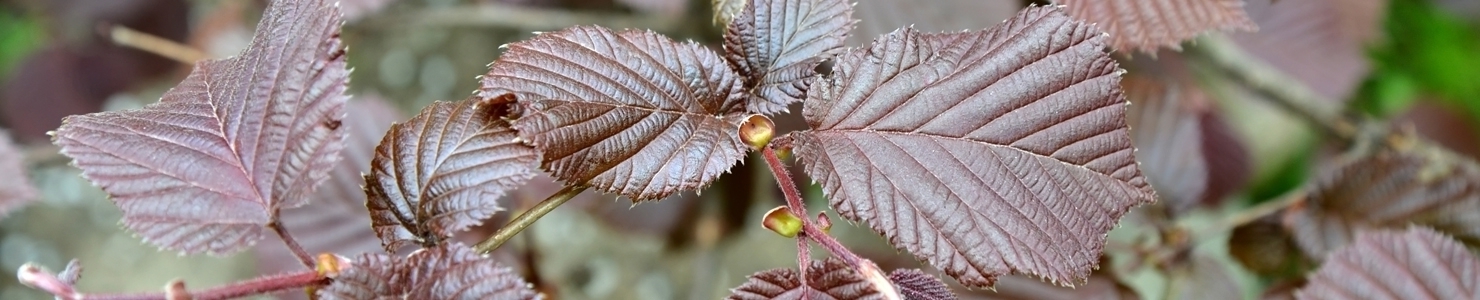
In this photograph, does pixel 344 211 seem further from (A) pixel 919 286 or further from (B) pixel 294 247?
(A) pixel 919 286

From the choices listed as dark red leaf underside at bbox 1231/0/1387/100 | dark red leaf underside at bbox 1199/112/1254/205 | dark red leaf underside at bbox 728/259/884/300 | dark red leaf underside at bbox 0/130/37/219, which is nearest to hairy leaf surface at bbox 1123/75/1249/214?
dark red leaf underside at bbox 1199/112/1254/205

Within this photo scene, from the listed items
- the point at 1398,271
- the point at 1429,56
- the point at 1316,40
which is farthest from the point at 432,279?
the point at 1429,56

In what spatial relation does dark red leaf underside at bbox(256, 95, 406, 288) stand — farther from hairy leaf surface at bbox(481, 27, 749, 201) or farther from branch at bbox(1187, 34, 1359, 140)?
branch at bbox(1187, 34, 1359, 140)

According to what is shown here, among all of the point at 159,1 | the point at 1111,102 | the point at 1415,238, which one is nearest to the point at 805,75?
the point at 1111,102

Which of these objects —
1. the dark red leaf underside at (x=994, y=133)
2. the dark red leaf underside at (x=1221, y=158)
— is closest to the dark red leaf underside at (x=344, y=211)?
the dark red leaf underside at (x=994, y=133)

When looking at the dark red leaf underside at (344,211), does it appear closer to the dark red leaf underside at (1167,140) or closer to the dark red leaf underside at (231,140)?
the dark red leaf underside at (231,140)

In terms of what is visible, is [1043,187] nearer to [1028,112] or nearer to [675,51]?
[1028,112]
